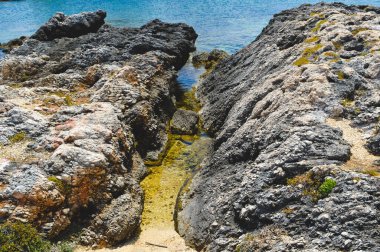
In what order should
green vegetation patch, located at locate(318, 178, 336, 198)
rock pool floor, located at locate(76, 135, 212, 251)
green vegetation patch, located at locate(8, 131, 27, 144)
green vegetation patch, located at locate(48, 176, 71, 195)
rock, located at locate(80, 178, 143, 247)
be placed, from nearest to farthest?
green vegetation patch, located at locate(318, 178, 336, 198) → green vegetation patch, located at locate(48, 176, 71, 195) → rock, located at locate(80, 178, 143, 247) → rock pool floor, located at locate(76, 135, 212, 251) → green vegetation patch, located at locate(8, 131, 27, 144)

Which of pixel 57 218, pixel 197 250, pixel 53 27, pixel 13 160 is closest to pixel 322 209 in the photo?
pixel 197 250

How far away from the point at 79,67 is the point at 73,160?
61.0 ft

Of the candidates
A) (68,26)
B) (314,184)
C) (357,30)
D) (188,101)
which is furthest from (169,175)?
(68,26)

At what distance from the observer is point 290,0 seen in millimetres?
117312

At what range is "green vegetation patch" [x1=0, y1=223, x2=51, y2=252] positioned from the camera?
19.0m

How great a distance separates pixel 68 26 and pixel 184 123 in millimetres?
38844

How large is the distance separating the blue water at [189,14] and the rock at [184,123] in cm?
3202

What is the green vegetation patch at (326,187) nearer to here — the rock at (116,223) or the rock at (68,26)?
the rock at (116,223)

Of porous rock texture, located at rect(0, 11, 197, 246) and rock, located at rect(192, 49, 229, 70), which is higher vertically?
porous rock texture, located at rect(0, 11, 197, 246)

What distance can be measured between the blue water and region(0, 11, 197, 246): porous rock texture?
1339 inches

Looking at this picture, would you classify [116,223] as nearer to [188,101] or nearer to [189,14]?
[188,101]

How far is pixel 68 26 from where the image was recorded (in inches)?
2534

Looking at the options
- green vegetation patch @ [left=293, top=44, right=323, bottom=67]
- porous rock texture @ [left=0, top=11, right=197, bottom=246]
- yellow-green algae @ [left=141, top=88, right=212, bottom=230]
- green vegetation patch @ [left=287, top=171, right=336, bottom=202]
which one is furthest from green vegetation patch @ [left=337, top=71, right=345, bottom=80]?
porous rock texture @ [left=0, top=11, right=197, bottom=246]

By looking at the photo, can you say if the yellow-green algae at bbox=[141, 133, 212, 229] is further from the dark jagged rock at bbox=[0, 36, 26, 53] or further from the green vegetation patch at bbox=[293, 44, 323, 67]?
the dark jagged rock at bbox=[0, 36, 26, 53]
